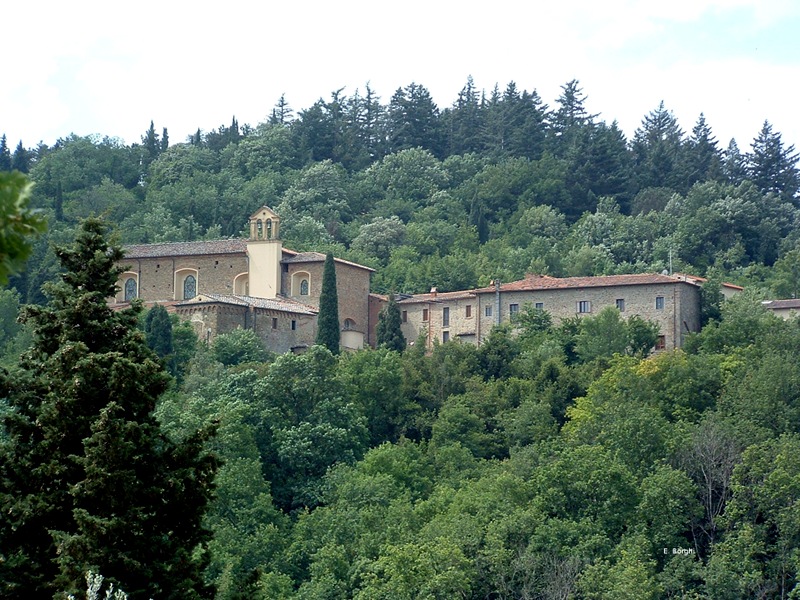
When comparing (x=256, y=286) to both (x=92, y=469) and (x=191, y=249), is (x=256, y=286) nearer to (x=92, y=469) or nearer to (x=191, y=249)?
(x=191, y=249)

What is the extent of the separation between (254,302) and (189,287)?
4951 mm

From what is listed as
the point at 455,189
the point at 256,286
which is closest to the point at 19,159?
the point at 455,189

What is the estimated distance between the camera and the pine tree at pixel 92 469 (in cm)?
1630

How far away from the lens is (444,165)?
99.2 meters

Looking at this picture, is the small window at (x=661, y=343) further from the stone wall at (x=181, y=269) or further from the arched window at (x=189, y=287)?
the arched window at (x=189, y=287)

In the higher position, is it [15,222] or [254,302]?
[254,302]

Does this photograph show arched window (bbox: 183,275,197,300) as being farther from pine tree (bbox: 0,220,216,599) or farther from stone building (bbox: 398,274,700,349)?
pine tree (bbox: 0,220,216,599)

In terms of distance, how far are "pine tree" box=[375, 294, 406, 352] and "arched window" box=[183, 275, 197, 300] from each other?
785 centimetres

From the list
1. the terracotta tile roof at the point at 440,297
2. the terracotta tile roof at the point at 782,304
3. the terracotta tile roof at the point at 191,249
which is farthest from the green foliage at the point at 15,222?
the terracotta tile roof at the point at 191,249

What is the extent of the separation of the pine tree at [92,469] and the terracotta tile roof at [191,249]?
4639cm

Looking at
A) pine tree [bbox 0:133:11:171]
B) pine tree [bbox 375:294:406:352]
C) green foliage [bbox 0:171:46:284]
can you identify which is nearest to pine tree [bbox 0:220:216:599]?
green foliage [bbox 0:171:46:284]

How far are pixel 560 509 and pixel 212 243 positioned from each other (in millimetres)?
22504

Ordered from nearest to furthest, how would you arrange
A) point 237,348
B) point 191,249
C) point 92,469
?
point 92,469 < point 237,348 < point 191,249

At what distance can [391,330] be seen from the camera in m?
60.9
